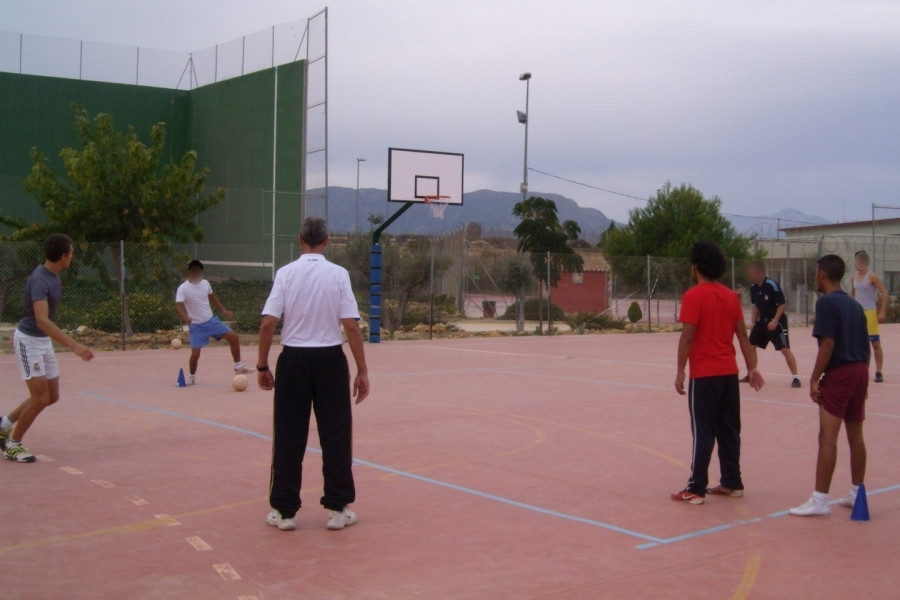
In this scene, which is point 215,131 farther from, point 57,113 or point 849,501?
point 849,501

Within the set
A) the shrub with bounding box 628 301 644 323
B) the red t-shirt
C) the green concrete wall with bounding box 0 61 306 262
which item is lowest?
the shrub with bounding box 628 301 644 323

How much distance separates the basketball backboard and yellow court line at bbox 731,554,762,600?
1894cm

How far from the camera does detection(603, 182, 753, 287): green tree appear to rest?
4422cm

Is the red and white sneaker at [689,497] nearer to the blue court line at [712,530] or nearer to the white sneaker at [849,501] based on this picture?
the blue court line at [712,530]

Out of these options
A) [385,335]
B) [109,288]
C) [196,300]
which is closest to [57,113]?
[109,288]

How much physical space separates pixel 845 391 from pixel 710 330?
104 centimetres

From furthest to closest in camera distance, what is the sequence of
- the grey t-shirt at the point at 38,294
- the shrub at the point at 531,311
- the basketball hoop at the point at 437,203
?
the shrub at the point at 531,311, the basketball hoop at the point at 437,203, the grey t-shirt at the point at 38,294

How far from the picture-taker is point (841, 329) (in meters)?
6.46

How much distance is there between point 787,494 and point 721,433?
80 cm

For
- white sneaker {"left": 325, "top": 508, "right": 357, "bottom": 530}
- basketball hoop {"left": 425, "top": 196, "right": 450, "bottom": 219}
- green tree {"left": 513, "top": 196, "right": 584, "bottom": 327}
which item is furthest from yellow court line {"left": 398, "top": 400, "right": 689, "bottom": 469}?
green tree {"left": 513, "top": 196, "right": 584, "bottom": 327}

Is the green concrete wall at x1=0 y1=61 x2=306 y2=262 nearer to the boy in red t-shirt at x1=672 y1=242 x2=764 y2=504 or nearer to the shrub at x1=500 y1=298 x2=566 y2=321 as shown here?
the shrub at x1=500 y1=298 x2=566 y2=321

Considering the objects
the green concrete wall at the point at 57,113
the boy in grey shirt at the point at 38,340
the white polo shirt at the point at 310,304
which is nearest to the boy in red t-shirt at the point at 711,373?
the white polo shirt at the point at 310,304

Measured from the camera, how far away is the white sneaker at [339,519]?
6.14 meters

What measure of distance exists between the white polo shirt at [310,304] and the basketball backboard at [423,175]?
17.7 meters
